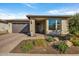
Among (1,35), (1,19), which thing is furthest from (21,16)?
(1,35)

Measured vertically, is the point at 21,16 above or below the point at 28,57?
above

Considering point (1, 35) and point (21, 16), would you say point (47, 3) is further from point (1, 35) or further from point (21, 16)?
point (1, 35)

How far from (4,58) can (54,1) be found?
11.3 ft

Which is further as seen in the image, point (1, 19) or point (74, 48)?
point (1, 19)

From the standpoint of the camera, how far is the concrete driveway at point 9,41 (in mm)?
7893

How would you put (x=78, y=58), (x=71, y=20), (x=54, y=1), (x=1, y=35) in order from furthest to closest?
(x=1, y=35), (x=71, y=20), (x=54, y=1), (x=78, y=58)

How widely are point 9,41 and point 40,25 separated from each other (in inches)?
103

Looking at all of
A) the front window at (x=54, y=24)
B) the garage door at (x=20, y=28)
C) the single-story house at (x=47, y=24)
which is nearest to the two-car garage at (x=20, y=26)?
the garage door at (x=20, y=28)

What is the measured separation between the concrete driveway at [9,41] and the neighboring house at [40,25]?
1.20 ft

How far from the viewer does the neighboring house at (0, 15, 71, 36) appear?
9.78m

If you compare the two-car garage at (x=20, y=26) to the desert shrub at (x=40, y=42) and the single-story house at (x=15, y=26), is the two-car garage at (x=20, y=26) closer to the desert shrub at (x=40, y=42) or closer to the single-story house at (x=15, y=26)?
the single-story house at (x=15, y=26)

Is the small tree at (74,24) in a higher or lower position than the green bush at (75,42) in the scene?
higher

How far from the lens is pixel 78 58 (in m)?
7.00

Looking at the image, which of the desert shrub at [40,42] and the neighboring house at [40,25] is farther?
the neighboring house at [40,25]
